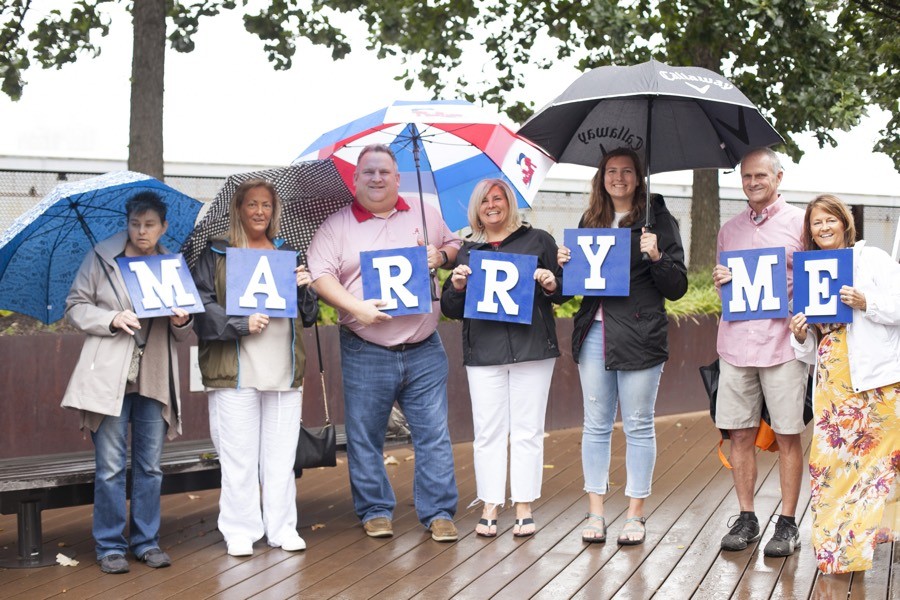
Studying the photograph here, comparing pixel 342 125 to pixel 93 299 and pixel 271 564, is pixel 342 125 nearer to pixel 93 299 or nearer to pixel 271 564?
pixel 93 299

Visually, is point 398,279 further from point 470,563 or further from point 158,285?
point 470,563

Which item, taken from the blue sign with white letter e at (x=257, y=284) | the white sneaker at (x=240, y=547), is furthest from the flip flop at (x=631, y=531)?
the blue sign with white letter e at (x=257, y=284)

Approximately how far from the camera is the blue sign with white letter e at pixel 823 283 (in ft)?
17.6

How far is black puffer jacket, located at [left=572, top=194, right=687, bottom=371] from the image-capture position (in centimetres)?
597

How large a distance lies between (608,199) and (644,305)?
0.60 m

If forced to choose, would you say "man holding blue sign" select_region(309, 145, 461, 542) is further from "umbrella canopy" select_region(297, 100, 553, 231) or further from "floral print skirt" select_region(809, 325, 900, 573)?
A: "floral print skirt" select_region(809, 325, 900, 573)

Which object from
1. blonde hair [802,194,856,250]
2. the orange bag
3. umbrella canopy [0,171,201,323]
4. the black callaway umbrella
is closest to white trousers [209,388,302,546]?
umbrella canopy [0,171,201,323]

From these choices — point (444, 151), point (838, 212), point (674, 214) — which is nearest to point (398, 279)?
point (444, 151)

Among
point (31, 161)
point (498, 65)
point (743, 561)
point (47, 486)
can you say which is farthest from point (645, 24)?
point (31, 161)

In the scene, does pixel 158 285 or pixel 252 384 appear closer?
pixel 158 285

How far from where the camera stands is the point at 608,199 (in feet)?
20.4

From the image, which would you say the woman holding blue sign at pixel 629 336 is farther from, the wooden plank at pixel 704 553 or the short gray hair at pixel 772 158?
the short gray hair at pixel 772 158

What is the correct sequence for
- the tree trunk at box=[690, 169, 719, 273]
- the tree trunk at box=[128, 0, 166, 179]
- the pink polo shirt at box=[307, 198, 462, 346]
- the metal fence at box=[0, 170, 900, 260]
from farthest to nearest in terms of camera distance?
the tree trunk at box=[690, 169, 719, 273] < the metal fence at box=[0, 170, 900, 260] < the tree trunk at box=[128, 0, 166, 179] < the pink polo shirt at box=[307, 198, 462, 346]

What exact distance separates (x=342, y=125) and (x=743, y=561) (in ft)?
9.96
